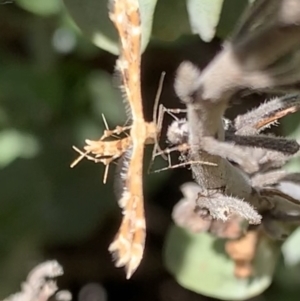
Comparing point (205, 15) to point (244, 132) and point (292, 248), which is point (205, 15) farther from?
point (292, 248)

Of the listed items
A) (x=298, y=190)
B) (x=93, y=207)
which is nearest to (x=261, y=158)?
(x=298, y=190)

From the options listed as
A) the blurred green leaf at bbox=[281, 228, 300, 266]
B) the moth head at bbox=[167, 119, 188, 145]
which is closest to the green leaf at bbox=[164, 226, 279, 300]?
the blurred green leaf at bbox=[281, 228, 300, 266]

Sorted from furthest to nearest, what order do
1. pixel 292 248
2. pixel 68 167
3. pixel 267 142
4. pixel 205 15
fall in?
pixel 68 167
pixel 292 248
pixel 205 15
pixel 267 142

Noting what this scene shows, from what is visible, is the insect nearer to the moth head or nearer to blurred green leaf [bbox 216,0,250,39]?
the moth head

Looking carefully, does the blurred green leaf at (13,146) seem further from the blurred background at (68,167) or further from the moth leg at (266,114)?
the moth leg at (266,114)

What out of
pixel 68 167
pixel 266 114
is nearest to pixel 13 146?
pixel 68 167

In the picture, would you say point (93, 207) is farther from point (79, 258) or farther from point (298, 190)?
point (298, 190)
